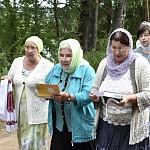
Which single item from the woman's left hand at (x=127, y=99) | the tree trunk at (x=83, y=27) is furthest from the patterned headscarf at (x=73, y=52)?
the tree trunk at (x=83, y=27)

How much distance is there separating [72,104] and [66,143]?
465mm

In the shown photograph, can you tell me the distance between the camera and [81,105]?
149 inches

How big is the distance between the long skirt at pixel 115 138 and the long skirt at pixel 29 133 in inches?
50.6

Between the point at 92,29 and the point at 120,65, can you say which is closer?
the point at 120,65

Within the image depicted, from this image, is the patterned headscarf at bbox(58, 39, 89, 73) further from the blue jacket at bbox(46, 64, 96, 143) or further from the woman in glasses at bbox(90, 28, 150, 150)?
the woman in glasses at bbox(90, 28, 150, 150)

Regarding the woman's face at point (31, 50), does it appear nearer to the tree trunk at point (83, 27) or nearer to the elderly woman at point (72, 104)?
the elderly woman at point (72, 104)

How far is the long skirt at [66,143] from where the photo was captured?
395cm

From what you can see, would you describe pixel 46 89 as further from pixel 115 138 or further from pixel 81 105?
pixel 115 138

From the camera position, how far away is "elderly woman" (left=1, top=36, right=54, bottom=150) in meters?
4.46

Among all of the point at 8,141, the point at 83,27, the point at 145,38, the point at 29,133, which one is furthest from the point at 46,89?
the point at 83,27

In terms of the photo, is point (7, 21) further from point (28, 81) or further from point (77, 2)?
point (28, 81)

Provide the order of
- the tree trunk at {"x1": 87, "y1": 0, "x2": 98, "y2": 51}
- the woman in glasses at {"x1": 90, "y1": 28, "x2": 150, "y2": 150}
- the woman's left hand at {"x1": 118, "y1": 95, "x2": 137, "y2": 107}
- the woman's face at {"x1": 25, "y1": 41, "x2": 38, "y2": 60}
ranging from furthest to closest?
1. the tree trunk at {"x1": 87, "y1": 0, "x2": 98, "y2": 51}
2. the woman's face at {"x1": 25, "y1": 41, "x2": 38, "y2": 60}
3. the woman in glasses at {"x1": 90, "y1": 28, "x2": 150, "y2": 150}
4. the woman's left hand at {"x1": 118, "y1": 95, "x2": 137, "y2": 107}

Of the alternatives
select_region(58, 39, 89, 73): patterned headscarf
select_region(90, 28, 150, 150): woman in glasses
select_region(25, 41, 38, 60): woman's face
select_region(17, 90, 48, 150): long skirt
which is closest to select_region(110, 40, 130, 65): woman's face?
select_region(90, 28, 150, 150): woman in glasses

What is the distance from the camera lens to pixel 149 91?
3.23 metres
